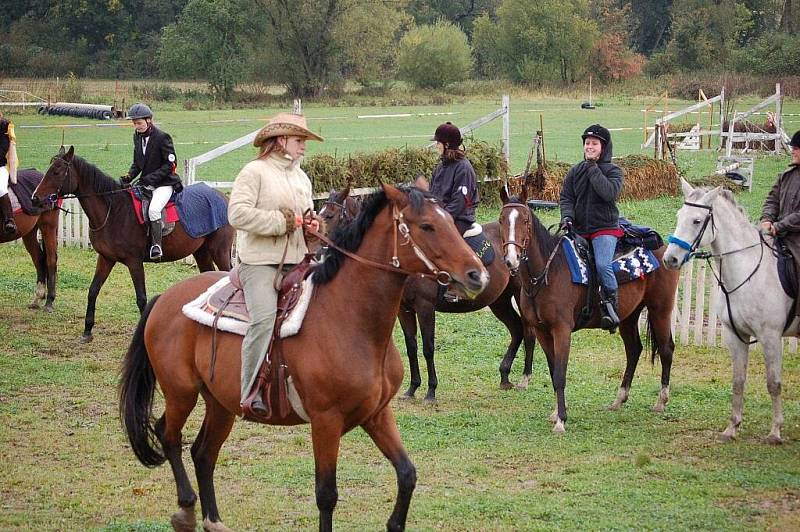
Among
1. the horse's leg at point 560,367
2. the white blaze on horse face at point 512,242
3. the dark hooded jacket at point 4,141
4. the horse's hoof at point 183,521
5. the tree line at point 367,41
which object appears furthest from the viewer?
the tree line at point 367,41

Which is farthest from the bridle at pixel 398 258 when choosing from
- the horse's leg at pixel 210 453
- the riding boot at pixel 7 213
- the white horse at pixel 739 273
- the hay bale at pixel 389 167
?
the hay bale at pixel 389 167

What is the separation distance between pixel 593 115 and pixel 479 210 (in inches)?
1254

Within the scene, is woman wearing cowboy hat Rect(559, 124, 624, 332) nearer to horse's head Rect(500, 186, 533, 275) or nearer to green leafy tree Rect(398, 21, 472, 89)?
horse's head Rect(500, 186, 533, 275)

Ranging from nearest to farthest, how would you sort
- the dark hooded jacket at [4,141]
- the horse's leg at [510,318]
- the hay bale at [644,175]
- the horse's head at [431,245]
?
the horse's head at [431,245], the horse's leg at [510,318], the dark hooded jacket at [4,141], the hay bale at [644,175]

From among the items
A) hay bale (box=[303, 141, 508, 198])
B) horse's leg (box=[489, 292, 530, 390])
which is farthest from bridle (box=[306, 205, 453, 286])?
hay bale (box=[303, 141, 508, 198])

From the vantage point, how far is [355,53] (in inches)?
2699

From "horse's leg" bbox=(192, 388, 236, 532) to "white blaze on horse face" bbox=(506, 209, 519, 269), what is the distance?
3.27 m

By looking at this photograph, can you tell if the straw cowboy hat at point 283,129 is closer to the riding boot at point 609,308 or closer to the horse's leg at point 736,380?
the riding boot at point 609,308

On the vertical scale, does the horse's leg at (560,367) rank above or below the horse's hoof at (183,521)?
above

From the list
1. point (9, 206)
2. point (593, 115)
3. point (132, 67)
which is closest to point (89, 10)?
point (132, 67)

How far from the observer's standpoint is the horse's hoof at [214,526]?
6.59m

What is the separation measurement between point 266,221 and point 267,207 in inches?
7.8

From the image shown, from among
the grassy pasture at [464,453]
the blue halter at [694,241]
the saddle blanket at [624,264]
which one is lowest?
the grassy pasture at [464,453]

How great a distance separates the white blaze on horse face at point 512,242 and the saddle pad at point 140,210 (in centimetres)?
528
